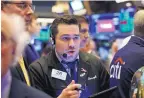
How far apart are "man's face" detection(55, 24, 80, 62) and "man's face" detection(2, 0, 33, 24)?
243mm

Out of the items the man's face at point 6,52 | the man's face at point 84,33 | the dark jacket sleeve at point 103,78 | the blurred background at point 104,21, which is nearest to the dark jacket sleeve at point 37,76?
the dark jacket sleeve at point 103,78

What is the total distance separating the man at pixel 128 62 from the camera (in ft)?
9.12

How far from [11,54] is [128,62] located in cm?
144

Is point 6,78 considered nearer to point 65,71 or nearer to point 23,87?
point 23,87

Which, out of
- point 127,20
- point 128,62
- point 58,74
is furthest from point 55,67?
point 127,20

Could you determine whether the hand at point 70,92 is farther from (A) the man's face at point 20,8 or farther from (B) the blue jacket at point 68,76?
(A) the man's face at point 20,8

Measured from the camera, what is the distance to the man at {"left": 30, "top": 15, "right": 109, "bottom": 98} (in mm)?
2609

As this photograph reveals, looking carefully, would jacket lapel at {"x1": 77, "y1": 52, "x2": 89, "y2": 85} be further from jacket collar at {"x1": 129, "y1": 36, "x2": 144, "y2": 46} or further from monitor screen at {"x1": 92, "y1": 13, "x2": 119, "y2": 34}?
monitor screen at {"x1": 92, "y1": 13, "x2": 119, "y2": 34}

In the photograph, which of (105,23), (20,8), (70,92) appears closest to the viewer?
(70,92)

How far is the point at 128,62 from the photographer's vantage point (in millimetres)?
2818

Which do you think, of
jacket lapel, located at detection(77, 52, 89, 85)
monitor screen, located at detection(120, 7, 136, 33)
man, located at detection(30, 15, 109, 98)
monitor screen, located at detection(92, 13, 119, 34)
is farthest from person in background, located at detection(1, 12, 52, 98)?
monitor screen, located at detection(92, 13, 119, 34)

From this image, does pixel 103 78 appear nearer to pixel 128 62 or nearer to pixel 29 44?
pixel 128 62

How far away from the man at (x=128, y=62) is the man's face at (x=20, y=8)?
0.76 m

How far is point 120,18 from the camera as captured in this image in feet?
29.4
